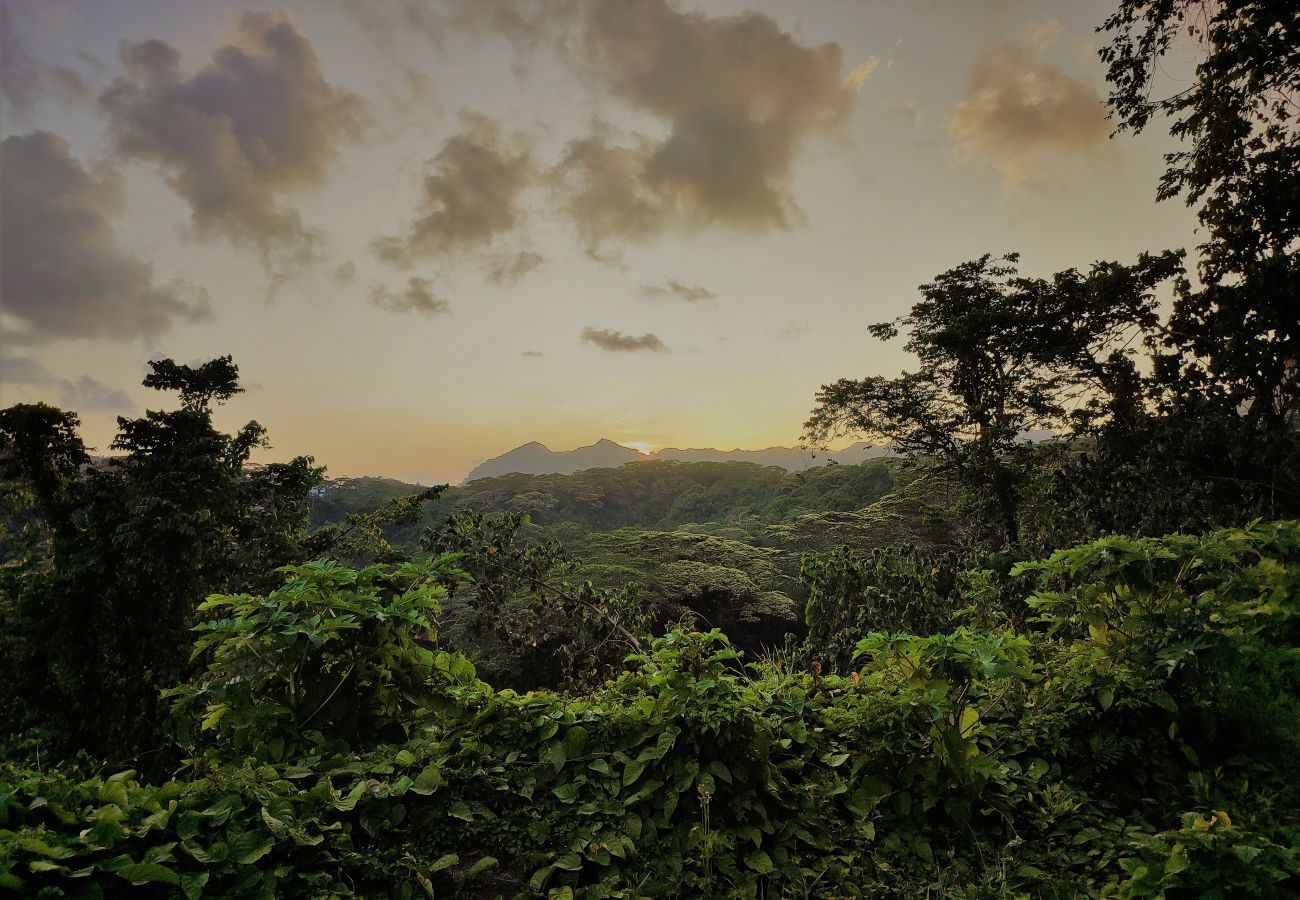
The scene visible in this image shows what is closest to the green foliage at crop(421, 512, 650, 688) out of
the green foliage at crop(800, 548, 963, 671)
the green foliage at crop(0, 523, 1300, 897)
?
the green foliage at crop(800, 548, 963, 671)

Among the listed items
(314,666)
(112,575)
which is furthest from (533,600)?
(314,666)

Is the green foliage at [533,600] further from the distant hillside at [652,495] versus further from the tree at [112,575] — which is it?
the distant hillside at [652,495]

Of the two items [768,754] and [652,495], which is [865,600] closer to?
[768,754]

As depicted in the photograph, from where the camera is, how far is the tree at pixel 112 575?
8891mm

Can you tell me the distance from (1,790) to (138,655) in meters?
10.0

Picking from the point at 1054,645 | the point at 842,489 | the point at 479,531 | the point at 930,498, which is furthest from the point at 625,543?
the point at 1054,645

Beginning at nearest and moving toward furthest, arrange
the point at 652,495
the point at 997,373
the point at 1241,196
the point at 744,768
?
the point at 744,768
the point at 1241,196
the point at 997,373
the point at 652,495

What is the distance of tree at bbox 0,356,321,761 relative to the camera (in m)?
8.89

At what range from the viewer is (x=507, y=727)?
2721 millimetres

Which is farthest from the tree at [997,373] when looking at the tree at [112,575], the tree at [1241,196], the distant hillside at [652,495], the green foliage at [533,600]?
the distant hillside at [652,495]

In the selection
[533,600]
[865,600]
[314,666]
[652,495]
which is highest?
[652,495]

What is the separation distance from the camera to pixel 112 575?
9242mm

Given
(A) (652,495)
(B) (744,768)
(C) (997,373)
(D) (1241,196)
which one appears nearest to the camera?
(B) (744,768)

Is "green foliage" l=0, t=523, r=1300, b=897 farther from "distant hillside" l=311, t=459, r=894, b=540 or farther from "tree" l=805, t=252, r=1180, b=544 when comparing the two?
"distant hillside" l=311, t=459, r=894, b=540
